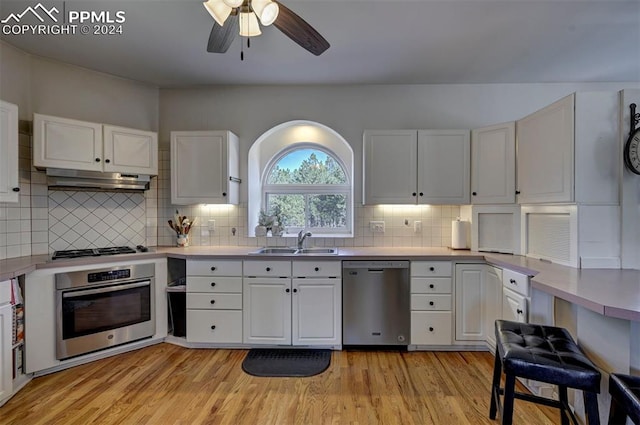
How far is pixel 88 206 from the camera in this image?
2.97 m

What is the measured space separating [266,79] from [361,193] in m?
Answer: 1.54

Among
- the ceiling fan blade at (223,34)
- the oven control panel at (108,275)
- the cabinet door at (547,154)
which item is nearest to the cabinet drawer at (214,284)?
the oven control panel at (108,275)

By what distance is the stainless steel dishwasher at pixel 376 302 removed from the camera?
2.69 metres

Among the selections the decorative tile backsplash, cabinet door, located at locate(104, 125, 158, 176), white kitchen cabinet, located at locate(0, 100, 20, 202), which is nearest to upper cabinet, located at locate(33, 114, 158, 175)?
cabinet door, located at locate(104, 125, 158, 176)

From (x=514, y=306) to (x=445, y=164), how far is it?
1.37 metres

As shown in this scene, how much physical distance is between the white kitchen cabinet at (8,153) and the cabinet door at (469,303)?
11.8 ft

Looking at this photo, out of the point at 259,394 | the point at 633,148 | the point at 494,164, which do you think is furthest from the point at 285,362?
the point at 633,148

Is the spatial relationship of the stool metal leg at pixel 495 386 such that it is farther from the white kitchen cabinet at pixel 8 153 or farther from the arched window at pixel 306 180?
the white kitchen cabinet at pixel 8 153

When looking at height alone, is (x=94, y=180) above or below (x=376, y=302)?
above

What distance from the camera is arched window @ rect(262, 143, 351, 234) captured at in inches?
145

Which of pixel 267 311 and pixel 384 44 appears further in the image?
pixel 267 311

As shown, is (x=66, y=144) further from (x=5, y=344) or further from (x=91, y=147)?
(x=5, y=344)

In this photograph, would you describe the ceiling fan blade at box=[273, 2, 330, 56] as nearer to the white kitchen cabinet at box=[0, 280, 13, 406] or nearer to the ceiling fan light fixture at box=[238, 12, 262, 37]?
the ceiling fan light fixture at box=[238, 12, 262, 37]

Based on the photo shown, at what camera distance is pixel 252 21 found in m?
1.76
